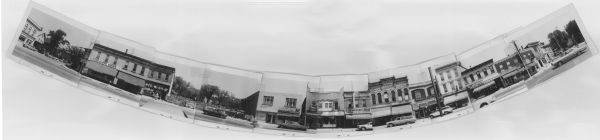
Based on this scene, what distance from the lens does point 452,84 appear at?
2213 millimetres

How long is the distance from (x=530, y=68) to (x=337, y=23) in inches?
33.7

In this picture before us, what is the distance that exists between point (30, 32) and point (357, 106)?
138 centimetres

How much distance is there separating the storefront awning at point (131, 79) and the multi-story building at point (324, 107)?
68 cm

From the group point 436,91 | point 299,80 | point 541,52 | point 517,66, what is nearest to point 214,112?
point 299,80

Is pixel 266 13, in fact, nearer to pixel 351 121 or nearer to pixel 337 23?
pixel 337 23

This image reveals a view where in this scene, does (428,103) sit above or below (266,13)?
below

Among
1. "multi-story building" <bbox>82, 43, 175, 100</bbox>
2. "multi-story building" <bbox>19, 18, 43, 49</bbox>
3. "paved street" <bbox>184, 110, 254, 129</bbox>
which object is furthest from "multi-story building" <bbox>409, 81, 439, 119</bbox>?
"multi-story building" <bbox>19, 18, 43, 49</bbox>

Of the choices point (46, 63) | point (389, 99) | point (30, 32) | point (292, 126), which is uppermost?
point (30, 32)

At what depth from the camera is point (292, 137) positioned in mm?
2252

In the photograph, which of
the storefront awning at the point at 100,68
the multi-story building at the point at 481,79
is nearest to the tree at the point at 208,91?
the storefront awning at the point at 100,68

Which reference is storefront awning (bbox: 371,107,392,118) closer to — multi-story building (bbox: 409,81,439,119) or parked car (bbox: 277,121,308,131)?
multi-story building (bbox: 409,81,439,119)

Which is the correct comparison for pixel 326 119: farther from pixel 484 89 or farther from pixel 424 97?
pixel 484 89

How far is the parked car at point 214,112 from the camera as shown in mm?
2180

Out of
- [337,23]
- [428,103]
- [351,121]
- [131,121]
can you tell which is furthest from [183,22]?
[428,103]
